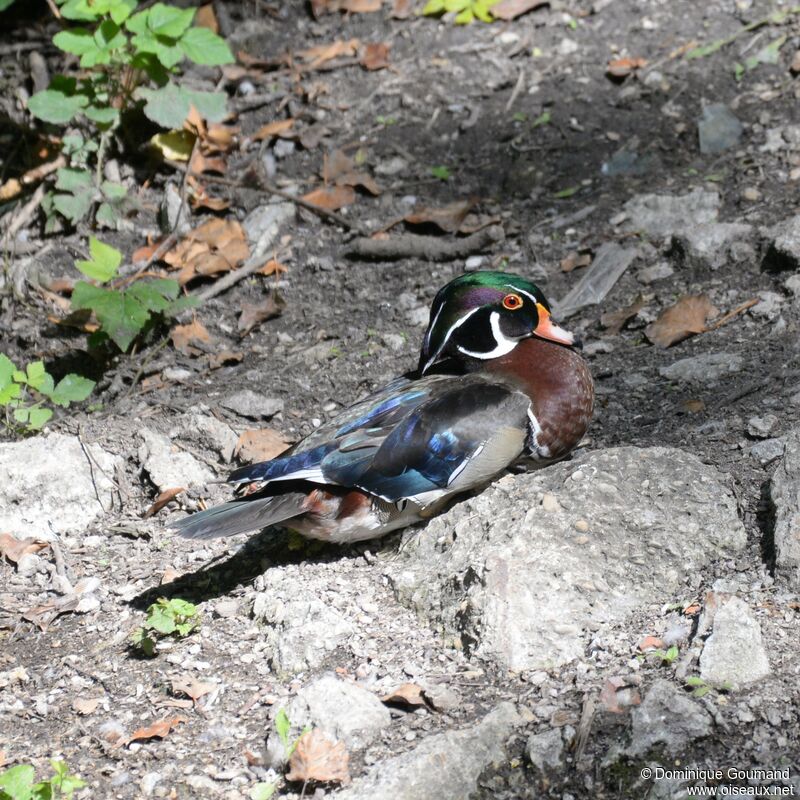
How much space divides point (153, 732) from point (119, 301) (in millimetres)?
2241

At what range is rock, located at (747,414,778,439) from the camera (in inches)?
132

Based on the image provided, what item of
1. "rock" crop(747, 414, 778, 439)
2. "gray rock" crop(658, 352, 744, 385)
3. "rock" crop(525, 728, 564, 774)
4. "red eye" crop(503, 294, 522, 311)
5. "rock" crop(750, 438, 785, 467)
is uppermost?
"red eye" crop(503, 294, 522, 311)

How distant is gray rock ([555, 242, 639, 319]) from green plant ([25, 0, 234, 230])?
1.98 metres

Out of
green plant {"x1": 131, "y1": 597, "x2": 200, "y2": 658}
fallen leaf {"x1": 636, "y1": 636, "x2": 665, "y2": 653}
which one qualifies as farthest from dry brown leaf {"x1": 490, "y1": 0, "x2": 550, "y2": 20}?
fallen leaf {"x1": 636, "y1": 636, "x2": 665, "y2": 653}

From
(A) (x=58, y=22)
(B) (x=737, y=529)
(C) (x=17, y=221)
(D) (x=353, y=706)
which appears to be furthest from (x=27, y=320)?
(B) (x=737, y=529)

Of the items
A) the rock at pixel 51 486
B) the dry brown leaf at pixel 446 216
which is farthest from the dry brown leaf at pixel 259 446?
Result: the dry brown leaf at pixel 446 216

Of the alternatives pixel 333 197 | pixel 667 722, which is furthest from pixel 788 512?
pixel 333 197

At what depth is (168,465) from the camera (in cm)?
399

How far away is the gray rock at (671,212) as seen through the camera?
4789 millimetres

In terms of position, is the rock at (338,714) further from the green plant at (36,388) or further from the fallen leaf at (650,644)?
the green plant at (36,388)

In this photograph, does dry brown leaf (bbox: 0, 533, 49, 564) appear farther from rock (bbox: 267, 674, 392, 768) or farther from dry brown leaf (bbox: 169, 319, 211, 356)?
rock (bbox: 267, 674, 392, 768)

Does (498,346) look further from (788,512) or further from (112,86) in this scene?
(112,86)

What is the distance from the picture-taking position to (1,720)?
9.84 feet

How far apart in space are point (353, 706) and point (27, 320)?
315cm
